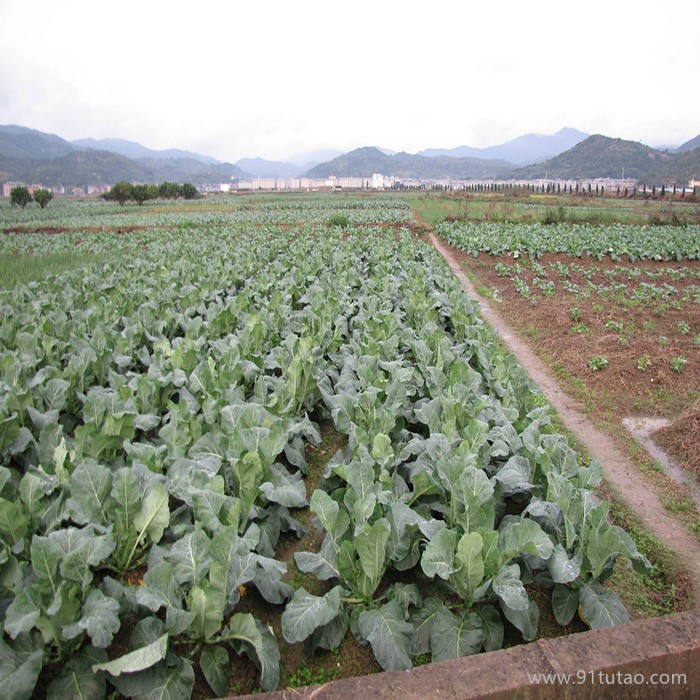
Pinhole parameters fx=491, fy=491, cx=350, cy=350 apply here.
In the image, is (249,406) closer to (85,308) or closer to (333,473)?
(333,473)

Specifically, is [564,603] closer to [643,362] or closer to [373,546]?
[373,546]

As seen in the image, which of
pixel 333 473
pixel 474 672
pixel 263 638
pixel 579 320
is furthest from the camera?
pixel 579 320

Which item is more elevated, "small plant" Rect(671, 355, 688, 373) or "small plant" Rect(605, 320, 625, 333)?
"small plant" Rect(605, 320, 625, 333)

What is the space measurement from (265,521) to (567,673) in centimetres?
178

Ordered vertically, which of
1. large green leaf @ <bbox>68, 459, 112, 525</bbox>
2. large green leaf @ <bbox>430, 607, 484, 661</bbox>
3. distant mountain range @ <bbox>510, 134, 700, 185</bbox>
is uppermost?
distant mountain range @ <bbox>510, 134, 700, 185</bbox>

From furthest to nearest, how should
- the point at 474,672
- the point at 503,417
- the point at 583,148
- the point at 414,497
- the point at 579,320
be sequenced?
1. the point at 583,148
2. the point at 579,320
3. the point at 503,417
4. the point at 414,497
5. the point at 474,672

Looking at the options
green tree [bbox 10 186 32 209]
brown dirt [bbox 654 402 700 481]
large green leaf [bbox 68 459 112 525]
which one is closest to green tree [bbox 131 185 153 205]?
green tree [bbox 10 186 32 209]

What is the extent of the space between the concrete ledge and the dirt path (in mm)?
1197

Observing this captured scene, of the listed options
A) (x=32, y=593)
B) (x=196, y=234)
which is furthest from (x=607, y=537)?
(x=196, y=234)

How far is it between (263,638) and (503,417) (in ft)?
7.56

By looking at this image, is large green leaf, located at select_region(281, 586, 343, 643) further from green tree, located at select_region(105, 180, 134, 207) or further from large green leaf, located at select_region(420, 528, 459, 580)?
green tree, located at select_region(105, 180, 134, 207)

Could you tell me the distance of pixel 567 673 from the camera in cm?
187

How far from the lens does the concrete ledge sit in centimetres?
178

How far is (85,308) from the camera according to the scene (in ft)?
26.0
